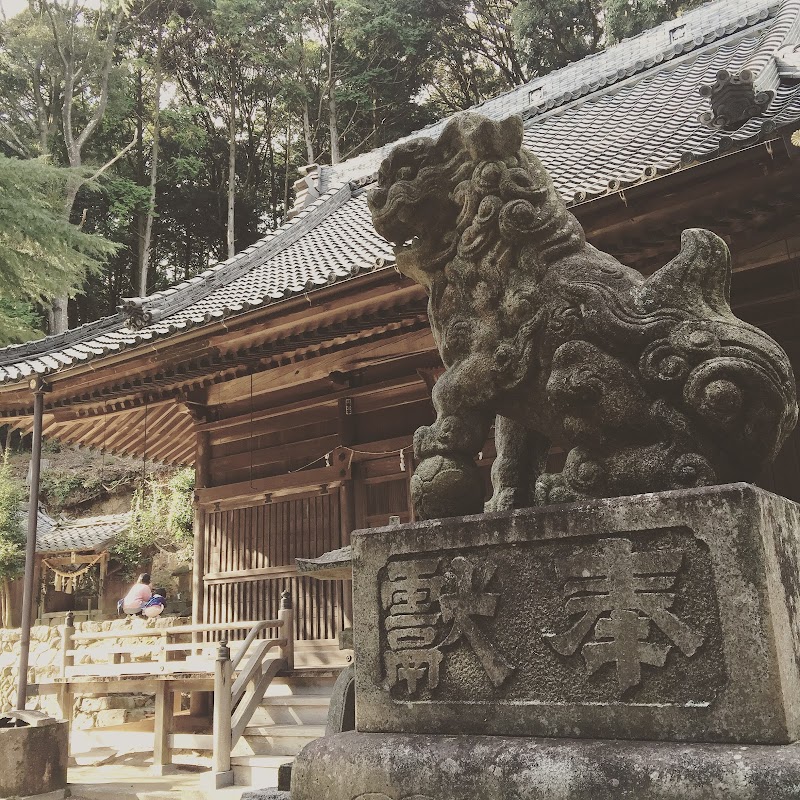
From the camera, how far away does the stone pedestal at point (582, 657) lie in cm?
185

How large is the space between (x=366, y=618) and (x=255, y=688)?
554 centimetres

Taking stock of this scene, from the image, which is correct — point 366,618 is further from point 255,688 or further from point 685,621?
point 255,688

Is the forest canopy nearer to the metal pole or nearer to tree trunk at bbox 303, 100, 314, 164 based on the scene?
tree trunk at bbox 303, 100, 314, 164

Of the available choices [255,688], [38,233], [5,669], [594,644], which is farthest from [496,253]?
[5,669]

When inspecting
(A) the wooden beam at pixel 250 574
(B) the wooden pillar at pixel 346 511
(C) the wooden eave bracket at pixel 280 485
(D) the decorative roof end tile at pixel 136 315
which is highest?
(D) the decorative roof end tile at pixel 136 315

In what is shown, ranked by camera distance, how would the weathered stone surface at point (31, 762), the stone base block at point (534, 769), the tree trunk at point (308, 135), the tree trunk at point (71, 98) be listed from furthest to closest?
the tree trunk at point (308, 135)
the tree trunk at point (71, 98)
the weathered stone surface at point (31, 762)
the stone base block at point (534, 769)

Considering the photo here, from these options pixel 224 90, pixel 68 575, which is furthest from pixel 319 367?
pixel 224 90

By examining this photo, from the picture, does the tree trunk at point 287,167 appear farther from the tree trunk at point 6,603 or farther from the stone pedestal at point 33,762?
the stone pedestal at point 33,762

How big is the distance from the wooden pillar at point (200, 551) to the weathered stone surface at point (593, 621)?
24.3ft

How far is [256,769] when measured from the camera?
265 inches

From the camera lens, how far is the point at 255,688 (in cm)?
741

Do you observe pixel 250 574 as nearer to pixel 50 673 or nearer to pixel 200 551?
pixel 200 551

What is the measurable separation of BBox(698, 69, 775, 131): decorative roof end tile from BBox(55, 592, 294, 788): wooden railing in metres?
6.31

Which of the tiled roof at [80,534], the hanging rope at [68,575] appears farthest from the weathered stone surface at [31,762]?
the hanging rope at [68,575]
